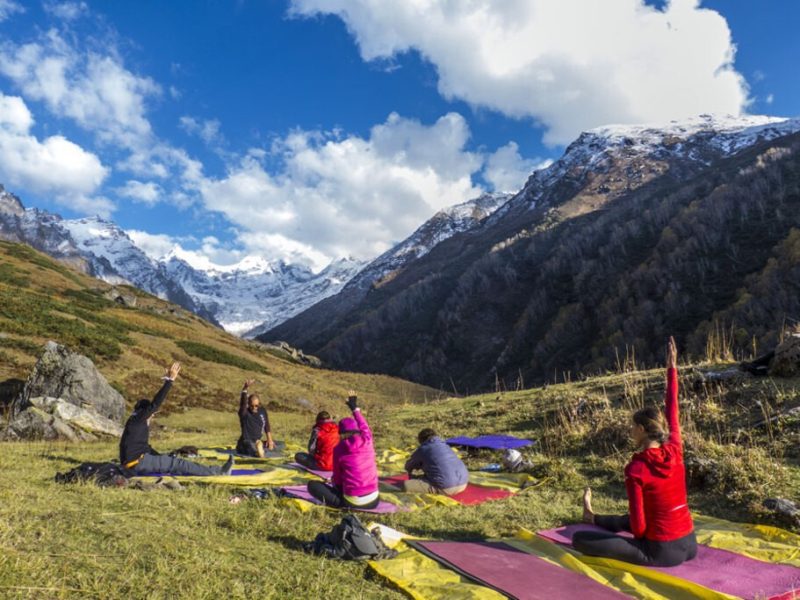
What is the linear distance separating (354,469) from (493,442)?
6.61 m

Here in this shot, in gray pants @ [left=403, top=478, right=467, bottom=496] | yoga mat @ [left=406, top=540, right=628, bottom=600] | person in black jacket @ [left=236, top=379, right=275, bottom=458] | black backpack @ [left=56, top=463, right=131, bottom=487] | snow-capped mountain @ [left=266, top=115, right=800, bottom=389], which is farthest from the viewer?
snow-capped mountain @ [left=266, top=115, right=800, bottom=389]

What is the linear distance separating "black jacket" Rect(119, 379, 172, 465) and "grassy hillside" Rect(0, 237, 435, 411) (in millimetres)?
16691

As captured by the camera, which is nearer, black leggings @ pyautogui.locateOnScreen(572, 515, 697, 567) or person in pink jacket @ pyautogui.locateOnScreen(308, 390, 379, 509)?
black leggings @ pyautogui.locateOnScreen(572, 515, 697, 567)

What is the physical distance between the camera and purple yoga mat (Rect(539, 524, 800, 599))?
4.99 m

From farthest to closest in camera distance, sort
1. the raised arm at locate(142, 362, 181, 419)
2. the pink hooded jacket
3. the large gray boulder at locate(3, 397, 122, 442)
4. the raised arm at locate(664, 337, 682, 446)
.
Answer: the large gray boulder at locate(3, 397, 122, 442)
the raised arm at locate(142, 362, 181, 419)
the pink hooded jacket
the raised arm at locate(664, 337, 682, 446)

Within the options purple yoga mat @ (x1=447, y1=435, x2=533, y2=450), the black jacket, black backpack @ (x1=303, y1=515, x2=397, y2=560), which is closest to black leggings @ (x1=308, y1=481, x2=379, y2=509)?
black backpack @ (x1=303, y1=515, x2=397, y2=560)

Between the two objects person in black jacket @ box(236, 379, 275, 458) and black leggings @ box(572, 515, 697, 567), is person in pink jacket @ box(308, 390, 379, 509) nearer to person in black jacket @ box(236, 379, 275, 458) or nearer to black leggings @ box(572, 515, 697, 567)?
black leggings @ box(572, 515, 697, 567)

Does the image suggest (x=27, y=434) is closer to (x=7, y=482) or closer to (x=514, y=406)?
(x=7, y=482)

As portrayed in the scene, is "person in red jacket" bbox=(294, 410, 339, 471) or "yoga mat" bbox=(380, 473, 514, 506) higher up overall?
"person in red jacket" bbox=(294, 410, 339, 471)

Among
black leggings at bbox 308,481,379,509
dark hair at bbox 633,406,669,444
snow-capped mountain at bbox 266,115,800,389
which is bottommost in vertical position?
black leggings at bbox 308,481,379,509

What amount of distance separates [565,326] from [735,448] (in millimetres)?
98844

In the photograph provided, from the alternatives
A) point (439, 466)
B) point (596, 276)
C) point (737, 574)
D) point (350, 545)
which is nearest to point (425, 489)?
point (439, 466)

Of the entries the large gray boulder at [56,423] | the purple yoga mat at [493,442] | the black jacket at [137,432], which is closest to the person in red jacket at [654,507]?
the purple yoga mat at [493,442]

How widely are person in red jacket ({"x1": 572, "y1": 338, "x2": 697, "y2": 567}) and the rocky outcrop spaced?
16.6 m
